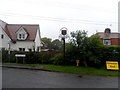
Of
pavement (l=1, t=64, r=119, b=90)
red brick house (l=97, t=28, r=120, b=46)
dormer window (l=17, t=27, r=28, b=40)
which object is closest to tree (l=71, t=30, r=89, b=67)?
pavement (l=1, t=64, r=119, b=90)

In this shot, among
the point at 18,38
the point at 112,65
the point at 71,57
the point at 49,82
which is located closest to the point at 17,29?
the point at 18,38

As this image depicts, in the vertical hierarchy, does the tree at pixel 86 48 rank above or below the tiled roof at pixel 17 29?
below

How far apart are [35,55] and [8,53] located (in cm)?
361

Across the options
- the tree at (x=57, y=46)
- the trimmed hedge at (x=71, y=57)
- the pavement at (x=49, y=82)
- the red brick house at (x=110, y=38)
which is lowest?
the pavement at (x=49, y=82)

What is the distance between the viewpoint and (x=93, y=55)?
2711 cm

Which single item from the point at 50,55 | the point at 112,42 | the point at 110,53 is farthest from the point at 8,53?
the point at 112,42

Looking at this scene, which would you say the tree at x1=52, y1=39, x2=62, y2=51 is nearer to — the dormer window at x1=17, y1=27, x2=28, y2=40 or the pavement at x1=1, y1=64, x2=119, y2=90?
the dormer window at x1=17, y1=27, x2=28, y2=40

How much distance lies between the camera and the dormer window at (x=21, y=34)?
168 feet

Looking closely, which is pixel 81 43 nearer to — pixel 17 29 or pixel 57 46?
pixel 17 29

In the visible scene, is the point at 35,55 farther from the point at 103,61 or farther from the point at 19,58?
the point at 103,61

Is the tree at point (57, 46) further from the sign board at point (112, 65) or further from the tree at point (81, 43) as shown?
the sign board at point (112, 65)

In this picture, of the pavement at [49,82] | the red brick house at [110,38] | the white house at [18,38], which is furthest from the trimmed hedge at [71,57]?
the red brick house at [110,38]

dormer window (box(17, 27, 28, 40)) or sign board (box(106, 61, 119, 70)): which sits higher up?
dormer window (box(17, 27, 28, 40))

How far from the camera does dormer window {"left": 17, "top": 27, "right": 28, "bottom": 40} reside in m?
51.1
